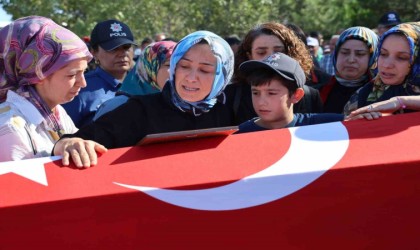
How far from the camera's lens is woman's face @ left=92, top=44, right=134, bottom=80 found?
5.25m

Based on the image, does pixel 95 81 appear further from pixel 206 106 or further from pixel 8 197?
pixel 8 197

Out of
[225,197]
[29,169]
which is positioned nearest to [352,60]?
[225,197]

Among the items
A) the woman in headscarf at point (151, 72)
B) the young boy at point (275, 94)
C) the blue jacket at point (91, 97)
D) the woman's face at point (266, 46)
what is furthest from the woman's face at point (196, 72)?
the blue jacket at point (91, 97)

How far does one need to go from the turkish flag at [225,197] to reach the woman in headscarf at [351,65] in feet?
6.56

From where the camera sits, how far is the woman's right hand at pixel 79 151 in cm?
239

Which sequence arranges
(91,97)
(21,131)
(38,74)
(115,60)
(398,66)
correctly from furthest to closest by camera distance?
(115,60) → (91,97) → (398,66) → (38,74) → (21,131)

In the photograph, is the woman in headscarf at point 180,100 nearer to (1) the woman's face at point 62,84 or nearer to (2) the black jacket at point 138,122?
(2) the black jacket at point 138,122

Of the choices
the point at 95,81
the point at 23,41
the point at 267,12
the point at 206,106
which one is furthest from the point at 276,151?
the point at 267,12

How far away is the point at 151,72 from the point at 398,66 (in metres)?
1.68

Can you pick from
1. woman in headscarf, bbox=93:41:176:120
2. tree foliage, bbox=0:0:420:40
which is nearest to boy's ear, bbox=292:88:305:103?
woman in headscarf, bbox=93:41:176:120

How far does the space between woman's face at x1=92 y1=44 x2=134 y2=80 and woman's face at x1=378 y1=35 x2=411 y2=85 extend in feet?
8.06

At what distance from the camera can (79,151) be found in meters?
2.43

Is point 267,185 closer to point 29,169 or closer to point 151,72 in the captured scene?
point 29,169

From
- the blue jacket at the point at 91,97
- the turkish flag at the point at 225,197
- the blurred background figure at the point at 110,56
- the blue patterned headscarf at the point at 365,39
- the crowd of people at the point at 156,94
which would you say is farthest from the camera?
the blurred background figure at the point at 110,56
